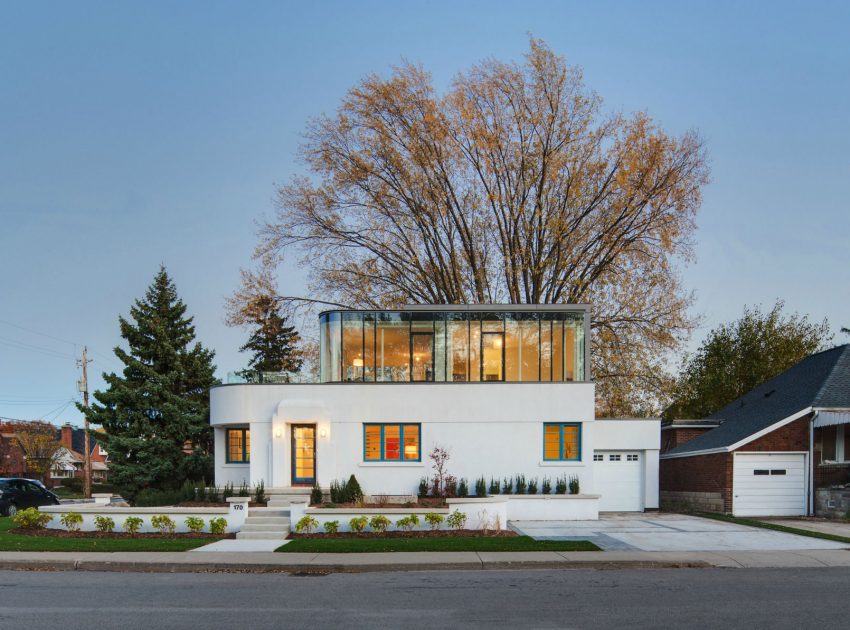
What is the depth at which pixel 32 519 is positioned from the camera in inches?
793

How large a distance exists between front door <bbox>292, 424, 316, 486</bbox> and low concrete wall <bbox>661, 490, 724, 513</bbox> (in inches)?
536

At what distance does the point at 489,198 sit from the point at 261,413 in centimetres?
1370

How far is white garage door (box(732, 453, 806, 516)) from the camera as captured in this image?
25172mm

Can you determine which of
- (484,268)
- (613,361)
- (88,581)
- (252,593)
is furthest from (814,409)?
(88,581)

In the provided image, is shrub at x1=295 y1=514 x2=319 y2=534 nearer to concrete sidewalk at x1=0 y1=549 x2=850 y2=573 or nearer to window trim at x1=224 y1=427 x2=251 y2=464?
concrete sidewalk at x1=0 y1=549 x2=850 y2=573

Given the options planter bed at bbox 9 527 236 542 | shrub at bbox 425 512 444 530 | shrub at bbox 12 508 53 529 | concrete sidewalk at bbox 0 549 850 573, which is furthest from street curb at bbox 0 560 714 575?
shrub at bbox 12 508 53 529

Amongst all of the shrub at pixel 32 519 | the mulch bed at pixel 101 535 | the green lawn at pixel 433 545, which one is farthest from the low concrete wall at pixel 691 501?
the shrub at pixel 32 519

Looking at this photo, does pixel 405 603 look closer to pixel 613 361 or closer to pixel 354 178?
pixel 613 361

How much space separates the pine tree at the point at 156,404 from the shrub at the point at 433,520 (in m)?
14.6

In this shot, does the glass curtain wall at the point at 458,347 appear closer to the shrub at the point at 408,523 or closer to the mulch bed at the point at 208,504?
the mulch bed at the point at 208,504

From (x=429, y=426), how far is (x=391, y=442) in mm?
1393

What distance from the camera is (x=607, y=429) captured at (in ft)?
90.4

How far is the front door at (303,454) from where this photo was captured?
1008 inches

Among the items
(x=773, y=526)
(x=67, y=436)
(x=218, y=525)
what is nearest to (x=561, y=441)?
(x=773, y=526)
